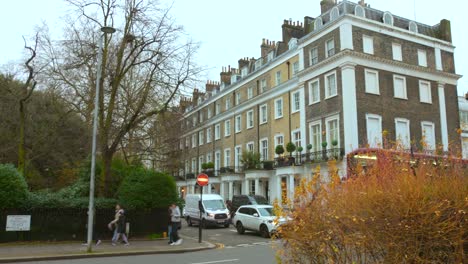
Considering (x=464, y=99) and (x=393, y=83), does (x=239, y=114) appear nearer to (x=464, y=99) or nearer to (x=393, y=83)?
(x=393, y=83)

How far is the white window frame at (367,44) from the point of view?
34.1m

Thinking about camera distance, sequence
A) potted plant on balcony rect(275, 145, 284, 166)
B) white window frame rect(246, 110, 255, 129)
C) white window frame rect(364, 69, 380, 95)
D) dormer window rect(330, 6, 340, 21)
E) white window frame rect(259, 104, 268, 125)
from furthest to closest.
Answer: white window frame rect(246, 110, 255, 129) → white window frame rect(259, 104, 268, 125) → potted plant on balcony rect(275, 145, 284, 166) → dormer window rect(330, 6, 340, 21) → white window frame rect(364, 69, 380, 95)

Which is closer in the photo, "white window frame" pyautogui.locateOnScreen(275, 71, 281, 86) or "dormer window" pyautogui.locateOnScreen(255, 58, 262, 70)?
"white window frame" pyautogui.locateOnScreen(275, 71, 281, 86)

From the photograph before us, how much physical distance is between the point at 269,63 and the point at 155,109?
22.7 metres

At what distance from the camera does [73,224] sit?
20.3 meters

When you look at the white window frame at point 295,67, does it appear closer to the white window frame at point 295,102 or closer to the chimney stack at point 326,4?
the white window frame at point 295,102

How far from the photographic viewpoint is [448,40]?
40031 millimetres

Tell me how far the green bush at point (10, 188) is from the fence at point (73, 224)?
1.15 feet

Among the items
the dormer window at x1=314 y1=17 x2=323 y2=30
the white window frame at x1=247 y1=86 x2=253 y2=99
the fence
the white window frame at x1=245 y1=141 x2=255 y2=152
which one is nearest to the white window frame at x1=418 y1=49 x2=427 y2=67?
the dormer window at x1=314 y1=17 x2=323 y2=30

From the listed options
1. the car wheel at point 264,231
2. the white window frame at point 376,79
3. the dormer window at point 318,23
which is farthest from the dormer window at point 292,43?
the car wheel at point 264,231

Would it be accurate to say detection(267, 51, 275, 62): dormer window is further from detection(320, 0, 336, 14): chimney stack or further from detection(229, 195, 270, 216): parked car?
detection(229, 195, 270, 216): parked car

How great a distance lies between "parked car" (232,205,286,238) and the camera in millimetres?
22603

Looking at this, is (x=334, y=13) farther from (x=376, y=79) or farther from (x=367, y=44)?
(x=376, y=79)

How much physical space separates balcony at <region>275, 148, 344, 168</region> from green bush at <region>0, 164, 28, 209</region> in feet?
64.2
